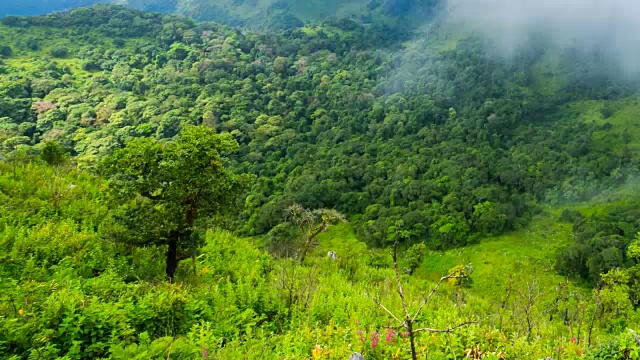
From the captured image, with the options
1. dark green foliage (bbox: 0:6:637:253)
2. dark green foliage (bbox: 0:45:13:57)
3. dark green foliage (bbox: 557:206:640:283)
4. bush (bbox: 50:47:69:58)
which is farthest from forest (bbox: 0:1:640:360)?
bush (bbox: 50:47:69:58)

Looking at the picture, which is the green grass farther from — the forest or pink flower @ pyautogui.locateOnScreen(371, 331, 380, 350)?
pink flower @ pyautogui.locateOnScreen(371, 331, 380, 350)

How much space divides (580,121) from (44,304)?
4818 inches

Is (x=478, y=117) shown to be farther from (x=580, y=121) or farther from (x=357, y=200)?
(x=357, y=200)

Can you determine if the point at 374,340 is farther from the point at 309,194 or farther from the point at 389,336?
the point at 309,194

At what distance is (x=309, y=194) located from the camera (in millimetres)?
78500

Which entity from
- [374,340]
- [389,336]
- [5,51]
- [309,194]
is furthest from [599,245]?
[5,51]

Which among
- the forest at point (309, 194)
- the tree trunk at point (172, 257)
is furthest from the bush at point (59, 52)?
the tree trunk at point (172, 257)

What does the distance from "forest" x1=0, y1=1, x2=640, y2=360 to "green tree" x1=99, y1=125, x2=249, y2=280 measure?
0.06 m

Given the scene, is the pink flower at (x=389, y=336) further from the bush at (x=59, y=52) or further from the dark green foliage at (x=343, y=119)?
the bush at (x=59, y=52)

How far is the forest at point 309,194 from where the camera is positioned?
7543 mm

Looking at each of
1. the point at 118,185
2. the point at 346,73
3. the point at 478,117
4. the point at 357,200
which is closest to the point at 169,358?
the point at 118,185

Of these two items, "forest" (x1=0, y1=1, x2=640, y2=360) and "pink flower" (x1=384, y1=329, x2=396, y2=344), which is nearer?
"pink flower" (x1=384, y1=329, x2=396, y2=344)

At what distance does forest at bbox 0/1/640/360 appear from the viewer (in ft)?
24.7

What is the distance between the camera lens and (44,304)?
607 cm
